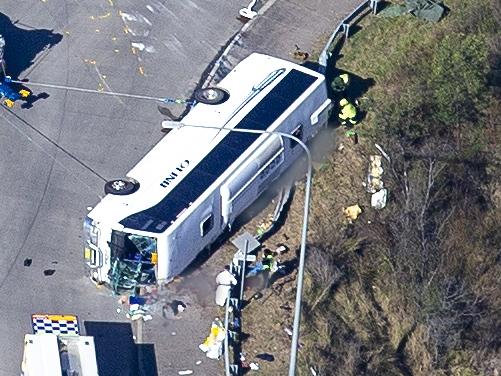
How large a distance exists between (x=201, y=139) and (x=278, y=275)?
3602 millimetres

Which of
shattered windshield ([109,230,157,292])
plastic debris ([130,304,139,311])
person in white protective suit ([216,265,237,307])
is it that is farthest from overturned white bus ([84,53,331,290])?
person in white protective suit ([216,265,237,307])

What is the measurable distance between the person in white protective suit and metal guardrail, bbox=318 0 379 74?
8348mm

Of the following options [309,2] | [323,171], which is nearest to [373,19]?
[309,2]

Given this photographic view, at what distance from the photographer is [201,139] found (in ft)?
99.3

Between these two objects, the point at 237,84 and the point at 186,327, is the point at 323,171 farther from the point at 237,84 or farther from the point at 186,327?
the point at 186,327

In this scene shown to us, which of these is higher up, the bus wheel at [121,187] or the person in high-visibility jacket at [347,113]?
the bus wheel at [121,187]

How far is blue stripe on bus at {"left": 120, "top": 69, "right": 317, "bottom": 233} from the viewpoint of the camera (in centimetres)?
2833

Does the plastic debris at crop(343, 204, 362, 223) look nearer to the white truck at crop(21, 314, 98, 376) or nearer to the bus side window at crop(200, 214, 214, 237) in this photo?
the bus side window at crop(200, 214, 214, 237)

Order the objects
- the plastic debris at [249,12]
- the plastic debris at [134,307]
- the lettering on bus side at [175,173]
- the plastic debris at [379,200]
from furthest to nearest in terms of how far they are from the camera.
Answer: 1. the plastic debris at [249,12]
2. the plastic debris at [379,200]
3. the lettering on bus side at [175,173]
4. the plastic debris at [134,307]

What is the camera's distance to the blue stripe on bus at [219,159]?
92.9 ft

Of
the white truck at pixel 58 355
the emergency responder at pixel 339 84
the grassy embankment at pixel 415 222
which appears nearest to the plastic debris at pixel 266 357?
the grassy embankment at pixel 415 222

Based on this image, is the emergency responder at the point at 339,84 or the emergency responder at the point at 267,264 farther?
the emergency responder at the point at 339,84

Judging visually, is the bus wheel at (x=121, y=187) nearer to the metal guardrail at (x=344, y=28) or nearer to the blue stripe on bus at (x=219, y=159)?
the blue stripe on bus at (x=219, y=159)

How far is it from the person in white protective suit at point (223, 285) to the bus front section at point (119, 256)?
1.46 metres
